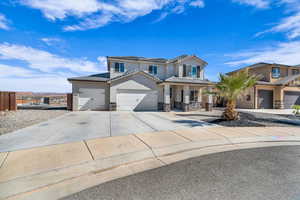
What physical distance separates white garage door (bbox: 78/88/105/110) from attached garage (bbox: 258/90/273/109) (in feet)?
69.0

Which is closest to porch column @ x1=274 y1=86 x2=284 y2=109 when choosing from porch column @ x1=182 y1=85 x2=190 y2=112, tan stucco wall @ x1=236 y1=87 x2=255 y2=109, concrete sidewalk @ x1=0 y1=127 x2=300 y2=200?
tan stucco wall @ x1=236 y1=87 x2=255 y2=109

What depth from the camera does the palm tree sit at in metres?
8.20

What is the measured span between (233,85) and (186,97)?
642 centimetres

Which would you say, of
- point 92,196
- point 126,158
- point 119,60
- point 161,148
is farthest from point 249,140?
point 119,60

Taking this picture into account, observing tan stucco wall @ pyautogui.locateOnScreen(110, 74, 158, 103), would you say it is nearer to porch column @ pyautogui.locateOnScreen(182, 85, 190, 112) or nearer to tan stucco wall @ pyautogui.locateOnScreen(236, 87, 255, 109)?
porch column @ pyautogui.locateOnScreen(182, 85, 190, 112)

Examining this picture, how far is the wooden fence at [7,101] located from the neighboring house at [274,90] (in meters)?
26.6

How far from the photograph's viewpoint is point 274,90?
18422 mm

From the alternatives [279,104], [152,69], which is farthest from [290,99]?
[152,69]

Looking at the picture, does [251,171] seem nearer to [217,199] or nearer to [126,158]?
[217,199]

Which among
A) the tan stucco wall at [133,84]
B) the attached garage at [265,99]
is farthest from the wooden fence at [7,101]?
A: the attached garage at [265,99]

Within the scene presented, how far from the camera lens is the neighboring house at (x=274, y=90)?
697 inches

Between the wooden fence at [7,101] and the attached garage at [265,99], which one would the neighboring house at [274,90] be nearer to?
the attached garage at [265,99]

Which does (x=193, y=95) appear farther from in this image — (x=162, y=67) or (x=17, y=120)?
(x=17, y=120)

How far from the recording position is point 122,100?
559 inches
